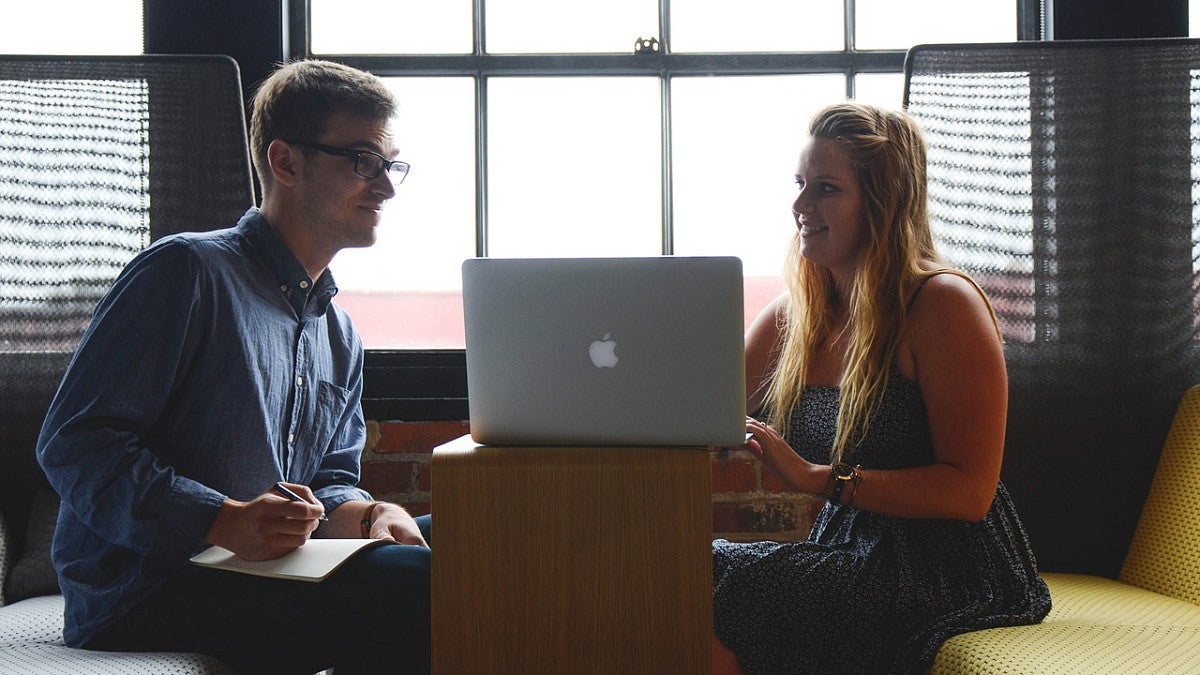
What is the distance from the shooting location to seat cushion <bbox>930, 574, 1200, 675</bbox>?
4.08 ft

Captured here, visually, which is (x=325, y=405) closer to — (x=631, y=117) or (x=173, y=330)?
(x=173, y=330)

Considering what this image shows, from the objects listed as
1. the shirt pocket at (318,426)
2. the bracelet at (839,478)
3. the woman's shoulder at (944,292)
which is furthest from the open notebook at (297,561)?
the woman's shoulder at (944,292)

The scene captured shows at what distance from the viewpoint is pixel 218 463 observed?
133 centimetres

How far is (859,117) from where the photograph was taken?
A: 1620 millimetres

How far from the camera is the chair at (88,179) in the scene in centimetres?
188

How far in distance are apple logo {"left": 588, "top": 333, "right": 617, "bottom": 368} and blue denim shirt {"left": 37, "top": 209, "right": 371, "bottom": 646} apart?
52 centimetres

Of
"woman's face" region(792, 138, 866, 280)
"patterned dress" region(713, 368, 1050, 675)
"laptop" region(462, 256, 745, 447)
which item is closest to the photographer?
"laptop" region(462, 256, 745, 447)

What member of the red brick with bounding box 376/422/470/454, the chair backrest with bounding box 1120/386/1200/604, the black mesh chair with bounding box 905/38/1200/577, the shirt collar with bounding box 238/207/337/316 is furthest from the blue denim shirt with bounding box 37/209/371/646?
the chair backrest with bounding box 1120/386/1200/604

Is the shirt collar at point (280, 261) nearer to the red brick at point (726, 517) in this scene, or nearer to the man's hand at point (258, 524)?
Result: the man's hand at point (258, 524)

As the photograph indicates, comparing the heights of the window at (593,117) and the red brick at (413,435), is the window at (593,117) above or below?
above

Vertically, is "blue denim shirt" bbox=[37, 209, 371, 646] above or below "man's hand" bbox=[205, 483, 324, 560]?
above

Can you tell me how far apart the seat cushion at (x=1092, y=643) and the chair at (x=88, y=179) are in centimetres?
151

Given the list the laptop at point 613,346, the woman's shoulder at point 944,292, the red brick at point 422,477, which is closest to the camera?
the laptop at point 613,346

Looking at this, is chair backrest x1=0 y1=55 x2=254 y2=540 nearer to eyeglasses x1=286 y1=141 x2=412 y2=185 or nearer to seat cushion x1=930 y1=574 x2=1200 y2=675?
eyeglasses x1=286 y1=141 x2=412 y2=185
